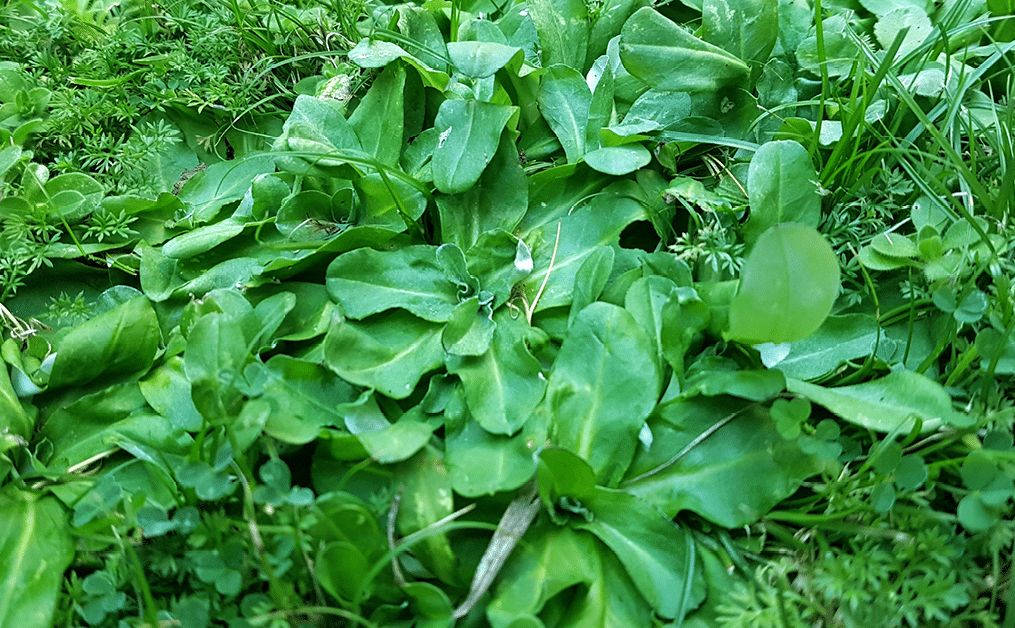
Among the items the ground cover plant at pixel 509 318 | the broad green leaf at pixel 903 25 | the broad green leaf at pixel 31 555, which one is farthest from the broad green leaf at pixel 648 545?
the broad green leaf at pixel 903 25

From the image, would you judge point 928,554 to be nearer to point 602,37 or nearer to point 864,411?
point 864,411

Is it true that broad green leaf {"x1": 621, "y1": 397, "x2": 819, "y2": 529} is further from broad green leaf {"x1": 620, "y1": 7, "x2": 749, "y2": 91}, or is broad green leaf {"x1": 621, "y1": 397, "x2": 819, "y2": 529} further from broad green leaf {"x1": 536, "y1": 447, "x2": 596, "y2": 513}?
broad green leaf {"x1": 620, "y1": 7, "x2": 749, "y2": 91}

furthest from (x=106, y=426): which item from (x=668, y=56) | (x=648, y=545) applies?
(x=668, y=56)

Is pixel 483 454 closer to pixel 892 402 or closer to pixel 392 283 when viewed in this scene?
pixel 392 283

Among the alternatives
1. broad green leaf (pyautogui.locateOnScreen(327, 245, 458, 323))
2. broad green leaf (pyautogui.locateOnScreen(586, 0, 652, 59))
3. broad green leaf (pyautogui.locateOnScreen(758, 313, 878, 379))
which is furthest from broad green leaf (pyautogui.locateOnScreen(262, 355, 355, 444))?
broad green leaf (pyautogui.locateOnScreen(586, 0, 652, 59))

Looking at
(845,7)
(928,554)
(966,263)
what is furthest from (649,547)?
(845,7)

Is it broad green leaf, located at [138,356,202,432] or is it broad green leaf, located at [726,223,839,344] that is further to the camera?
broad green leaf, located at [138,356,202,432]

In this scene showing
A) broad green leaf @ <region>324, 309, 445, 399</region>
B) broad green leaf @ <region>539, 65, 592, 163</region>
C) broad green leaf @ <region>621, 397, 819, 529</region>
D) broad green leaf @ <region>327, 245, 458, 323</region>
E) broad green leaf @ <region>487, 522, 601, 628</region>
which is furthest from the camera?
broad green leaf @ <region>539, 65, 592, 163</region>

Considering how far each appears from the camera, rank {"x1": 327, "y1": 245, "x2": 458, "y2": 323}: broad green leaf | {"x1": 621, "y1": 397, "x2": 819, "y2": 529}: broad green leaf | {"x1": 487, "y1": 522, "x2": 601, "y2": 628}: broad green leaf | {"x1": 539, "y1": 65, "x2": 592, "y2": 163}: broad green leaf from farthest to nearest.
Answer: {"x1": 539, "y1": 65, "x2": 592, "y2": 163}: broad green leaf, {"x1": 327, "y1": 245, "x2": 458, "y2": 323}: broad green leaf, {"x1": 621, "y1": 397, "x2": 819, "y2": 529}: broad green leaf, {"x1": 487, "y1": 522, "x2": 601, "y2": 628}: broad green leaf
